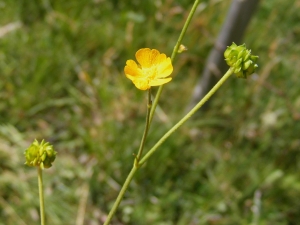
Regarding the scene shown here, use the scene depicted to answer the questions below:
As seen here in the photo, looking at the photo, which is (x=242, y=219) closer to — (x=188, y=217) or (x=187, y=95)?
(x=188, y=217)

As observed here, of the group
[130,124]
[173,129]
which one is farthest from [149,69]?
[130,124]

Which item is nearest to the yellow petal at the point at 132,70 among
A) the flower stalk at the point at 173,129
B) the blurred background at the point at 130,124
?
the flower stalk at the point at 173,129

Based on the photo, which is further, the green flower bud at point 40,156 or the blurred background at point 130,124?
the blurred background at point 130,124

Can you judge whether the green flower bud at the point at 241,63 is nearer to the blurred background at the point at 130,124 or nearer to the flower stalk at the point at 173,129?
the flower stalk at the point at 173,129

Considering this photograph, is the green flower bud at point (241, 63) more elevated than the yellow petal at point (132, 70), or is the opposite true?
the yellow petal at point (132, 70)

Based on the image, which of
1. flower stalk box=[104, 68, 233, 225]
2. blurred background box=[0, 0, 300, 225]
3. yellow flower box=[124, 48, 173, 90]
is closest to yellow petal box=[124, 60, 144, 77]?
yellow flower box=[124, 48, 173, 90]

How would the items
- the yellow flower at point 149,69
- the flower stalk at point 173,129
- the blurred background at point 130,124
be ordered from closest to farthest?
the flower stalk at point 173,129 → the yellow flower at point 149,69 → the blurred background at point 130,124

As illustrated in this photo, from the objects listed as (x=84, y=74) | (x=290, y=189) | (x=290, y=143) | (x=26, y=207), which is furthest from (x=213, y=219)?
(x=84, y=74)

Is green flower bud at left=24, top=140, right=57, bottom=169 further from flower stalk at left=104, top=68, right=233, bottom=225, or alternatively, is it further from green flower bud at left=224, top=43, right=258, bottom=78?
green flower bud at left=224, top=43, right=258, bottom=78
